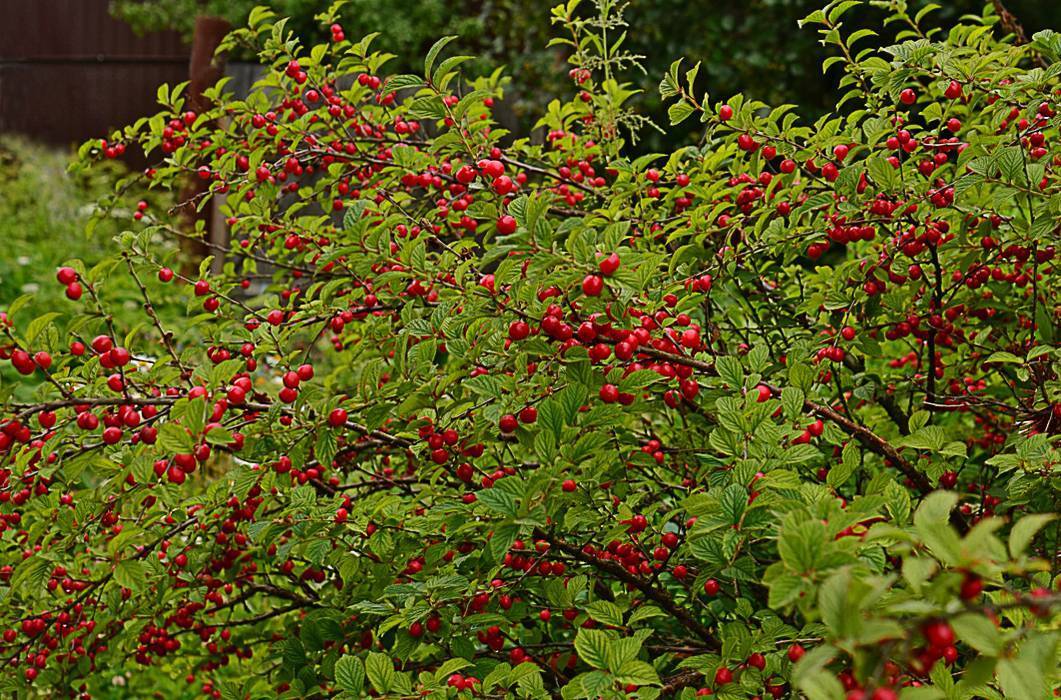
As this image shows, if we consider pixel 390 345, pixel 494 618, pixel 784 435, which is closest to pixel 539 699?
pixel 494 618

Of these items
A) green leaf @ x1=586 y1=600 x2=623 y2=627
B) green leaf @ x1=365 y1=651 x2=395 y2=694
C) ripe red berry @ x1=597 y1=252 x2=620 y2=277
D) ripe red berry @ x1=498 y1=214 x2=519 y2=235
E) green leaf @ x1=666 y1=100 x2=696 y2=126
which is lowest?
green leaf @ x1=365 y1=651 x2=395 y2=694

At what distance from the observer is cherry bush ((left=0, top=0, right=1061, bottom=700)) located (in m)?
1.30

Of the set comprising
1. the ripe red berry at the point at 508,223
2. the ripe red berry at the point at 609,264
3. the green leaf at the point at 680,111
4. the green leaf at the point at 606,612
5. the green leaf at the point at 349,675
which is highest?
the green leaf at the point at 680,111

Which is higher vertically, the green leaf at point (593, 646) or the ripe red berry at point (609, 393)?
the ripe red berry at point (609, 393)

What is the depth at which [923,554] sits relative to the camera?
119 centimetres

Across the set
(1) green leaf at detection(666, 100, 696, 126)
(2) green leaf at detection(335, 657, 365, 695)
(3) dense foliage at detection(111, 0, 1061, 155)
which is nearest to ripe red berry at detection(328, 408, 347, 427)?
(2) green leaf at detection(335, 657, 365, 695)

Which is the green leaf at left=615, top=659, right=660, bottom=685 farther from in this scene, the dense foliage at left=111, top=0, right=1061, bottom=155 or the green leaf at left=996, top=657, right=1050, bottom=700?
the dense foliage at left=111, top=0, right=1061, bottom=155

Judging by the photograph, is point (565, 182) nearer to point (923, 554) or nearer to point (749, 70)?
point (923, 554)

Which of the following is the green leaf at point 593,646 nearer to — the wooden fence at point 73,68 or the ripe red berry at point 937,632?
the ripe red berry at point 937,632

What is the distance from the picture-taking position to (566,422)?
1366 millimetres

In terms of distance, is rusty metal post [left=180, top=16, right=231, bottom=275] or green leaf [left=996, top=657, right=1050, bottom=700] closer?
green leaf [left=996, top=657, right=1050, bottom=700]

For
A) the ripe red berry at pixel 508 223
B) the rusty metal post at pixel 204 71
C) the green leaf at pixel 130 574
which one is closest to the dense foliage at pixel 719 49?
the rusty metal post at pixel 204 71

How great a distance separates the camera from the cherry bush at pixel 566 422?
1299 mm

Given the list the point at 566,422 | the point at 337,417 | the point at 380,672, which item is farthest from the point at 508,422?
the point at 380,672
